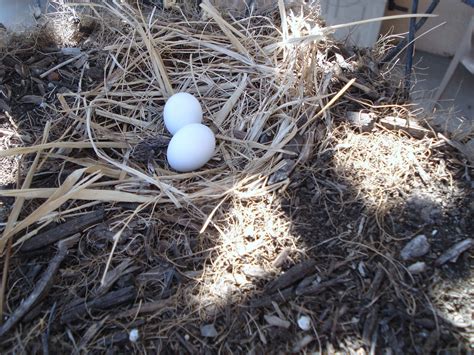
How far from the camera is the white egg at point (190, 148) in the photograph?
142 centimetres

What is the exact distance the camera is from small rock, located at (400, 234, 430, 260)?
3.95 ft

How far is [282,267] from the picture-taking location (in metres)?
1.21

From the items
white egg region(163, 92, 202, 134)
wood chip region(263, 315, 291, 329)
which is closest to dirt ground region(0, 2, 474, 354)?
wood chip region(263, 315, 291, 329)

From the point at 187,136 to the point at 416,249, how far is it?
2.36 ft

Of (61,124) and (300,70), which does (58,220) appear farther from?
(300,70)

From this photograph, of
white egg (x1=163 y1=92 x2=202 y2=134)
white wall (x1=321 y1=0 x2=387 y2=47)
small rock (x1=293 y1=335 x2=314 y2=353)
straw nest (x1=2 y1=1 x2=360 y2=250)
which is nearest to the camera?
small rock (x1=293 y1=335 x2=314 y2=353)

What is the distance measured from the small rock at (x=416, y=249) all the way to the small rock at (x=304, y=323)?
12.0 inches

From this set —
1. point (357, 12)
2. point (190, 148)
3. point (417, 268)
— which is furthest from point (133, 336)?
point (357, 12)

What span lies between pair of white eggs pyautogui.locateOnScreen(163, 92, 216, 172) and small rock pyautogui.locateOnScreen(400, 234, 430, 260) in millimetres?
639

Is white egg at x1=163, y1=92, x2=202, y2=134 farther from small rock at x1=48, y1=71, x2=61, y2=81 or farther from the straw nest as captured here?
small rock at x1=48, y1=71, x2=61, y2=81

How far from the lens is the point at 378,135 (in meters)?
1.52

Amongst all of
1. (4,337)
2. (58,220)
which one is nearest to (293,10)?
(58,220)

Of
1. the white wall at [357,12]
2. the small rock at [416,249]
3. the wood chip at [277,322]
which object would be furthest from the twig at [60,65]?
the white wall at [357,12]

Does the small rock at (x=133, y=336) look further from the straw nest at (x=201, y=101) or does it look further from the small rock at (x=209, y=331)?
the straw nest at (x=201, y=101)
